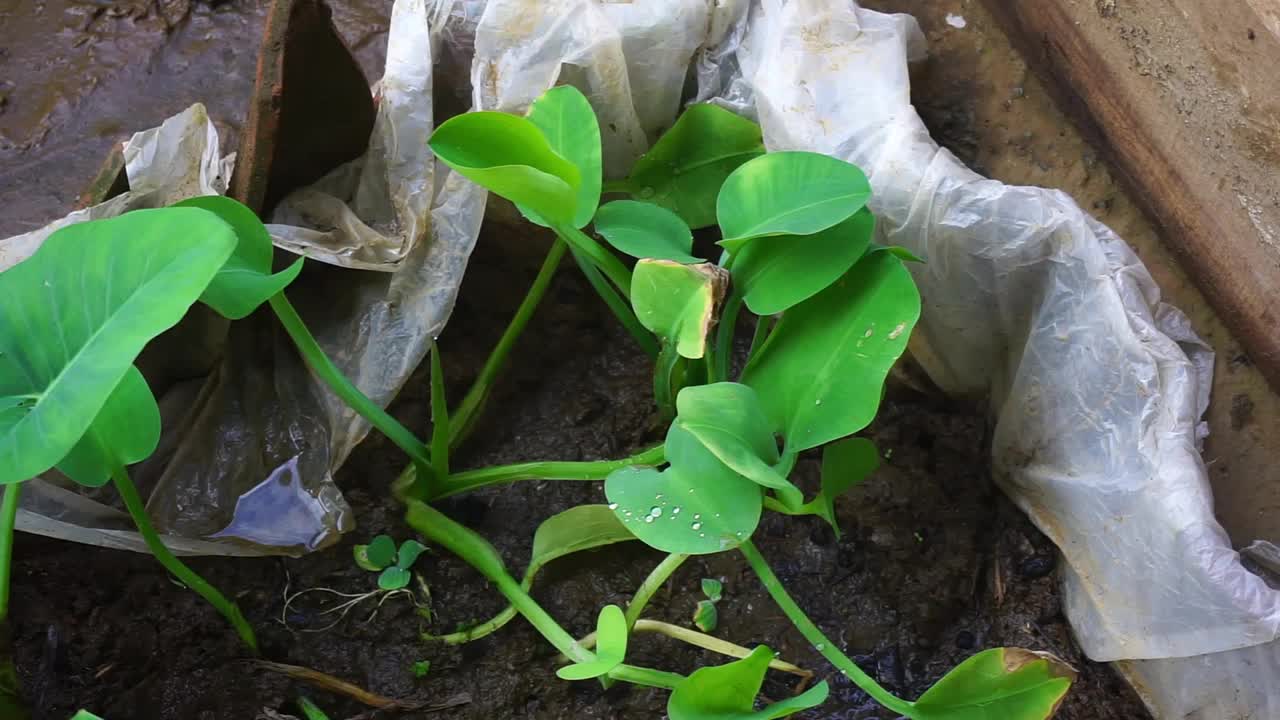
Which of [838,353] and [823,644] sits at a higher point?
Result: [838,353]

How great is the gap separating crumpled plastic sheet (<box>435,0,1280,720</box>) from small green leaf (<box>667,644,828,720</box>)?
0.37 metres

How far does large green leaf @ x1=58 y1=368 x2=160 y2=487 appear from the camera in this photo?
82 centimetres

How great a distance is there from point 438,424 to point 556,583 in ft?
0.72

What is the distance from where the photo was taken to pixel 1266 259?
1.00 metres

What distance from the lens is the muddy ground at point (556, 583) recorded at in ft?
3.28

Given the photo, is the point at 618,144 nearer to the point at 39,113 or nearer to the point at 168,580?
the point at 168,580

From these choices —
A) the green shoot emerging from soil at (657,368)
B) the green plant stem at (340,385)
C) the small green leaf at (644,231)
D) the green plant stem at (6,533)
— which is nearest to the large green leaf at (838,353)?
the green shoot emerging from soil at (657,368)

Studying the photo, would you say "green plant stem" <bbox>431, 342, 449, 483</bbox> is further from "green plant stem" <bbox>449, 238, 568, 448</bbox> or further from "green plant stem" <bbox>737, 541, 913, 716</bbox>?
"green plant stem" <bbox>737, 541, 913, 716</bbox>

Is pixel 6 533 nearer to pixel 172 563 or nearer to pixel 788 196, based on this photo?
pixel 172 563

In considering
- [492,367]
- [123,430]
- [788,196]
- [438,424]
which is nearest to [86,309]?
[123,430]

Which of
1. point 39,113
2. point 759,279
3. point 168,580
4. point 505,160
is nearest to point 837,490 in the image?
point 759,279

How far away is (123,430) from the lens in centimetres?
82

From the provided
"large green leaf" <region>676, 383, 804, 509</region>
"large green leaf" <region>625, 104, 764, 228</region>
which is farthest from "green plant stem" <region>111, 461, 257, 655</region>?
"large green leaf" <region>625, 104, 764, 228</region>

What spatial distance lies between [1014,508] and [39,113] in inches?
56.6
